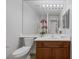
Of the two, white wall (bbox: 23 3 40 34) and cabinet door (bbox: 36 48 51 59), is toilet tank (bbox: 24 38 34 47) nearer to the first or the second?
white wall (bbox: 23 3 40 34)

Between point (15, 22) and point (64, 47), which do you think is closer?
point (64, 47)

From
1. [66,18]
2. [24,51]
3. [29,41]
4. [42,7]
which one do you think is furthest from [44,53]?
[42,7]

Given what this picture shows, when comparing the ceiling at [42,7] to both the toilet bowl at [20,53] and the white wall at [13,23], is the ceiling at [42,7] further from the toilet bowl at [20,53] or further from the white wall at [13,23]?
the toilet bowl at [20,53]

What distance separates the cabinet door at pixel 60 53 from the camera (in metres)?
3.20

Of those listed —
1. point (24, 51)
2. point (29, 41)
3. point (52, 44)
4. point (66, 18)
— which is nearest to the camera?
point (52, 44)

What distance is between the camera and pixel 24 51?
3.40 meters

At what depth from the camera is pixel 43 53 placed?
3.24 m

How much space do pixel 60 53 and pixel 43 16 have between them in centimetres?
125

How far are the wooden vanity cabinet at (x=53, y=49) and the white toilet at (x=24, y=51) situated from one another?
0.42 meters

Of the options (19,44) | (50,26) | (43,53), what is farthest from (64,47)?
(19,44)

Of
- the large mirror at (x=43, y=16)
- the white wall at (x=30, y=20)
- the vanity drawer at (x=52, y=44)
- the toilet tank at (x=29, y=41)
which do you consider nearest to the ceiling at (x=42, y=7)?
the large mirror at (x=43, y=16)

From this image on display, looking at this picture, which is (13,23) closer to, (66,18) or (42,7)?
(42,7)
